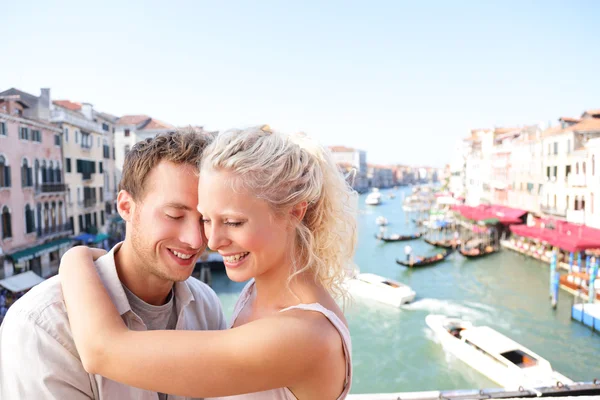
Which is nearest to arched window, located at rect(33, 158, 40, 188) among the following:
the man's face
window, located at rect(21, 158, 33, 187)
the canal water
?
window, located at rect(21, 158, 33, 187)

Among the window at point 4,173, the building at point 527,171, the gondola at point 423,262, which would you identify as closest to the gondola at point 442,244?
the gondola at point 423,262

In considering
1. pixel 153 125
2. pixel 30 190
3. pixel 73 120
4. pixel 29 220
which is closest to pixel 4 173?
pixel 30 190

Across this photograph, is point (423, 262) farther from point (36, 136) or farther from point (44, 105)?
point (44, 105)

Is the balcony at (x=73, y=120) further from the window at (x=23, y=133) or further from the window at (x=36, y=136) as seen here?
the window at (x=23, y=133)

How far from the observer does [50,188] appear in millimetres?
14836

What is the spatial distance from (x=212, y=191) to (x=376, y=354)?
420 inches

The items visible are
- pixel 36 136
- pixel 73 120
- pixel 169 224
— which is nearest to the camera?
pixel 169 224

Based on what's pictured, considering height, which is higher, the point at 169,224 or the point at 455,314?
the point at 169,224

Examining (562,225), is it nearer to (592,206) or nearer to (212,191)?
(592,206)

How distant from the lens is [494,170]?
29.8m

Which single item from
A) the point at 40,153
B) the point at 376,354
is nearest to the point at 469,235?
the point at 376,354

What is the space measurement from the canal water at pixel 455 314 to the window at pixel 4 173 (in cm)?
693

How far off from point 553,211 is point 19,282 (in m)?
20.3

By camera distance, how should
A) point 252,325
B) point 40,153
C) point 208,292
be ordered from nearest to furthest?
point 252,325 < point 208,292 < point 40,153
